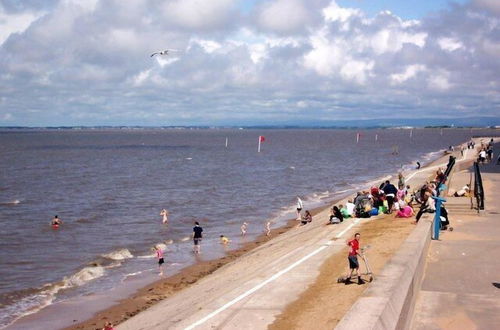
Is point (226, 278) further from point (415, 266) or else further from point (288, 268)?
point (415, 266)

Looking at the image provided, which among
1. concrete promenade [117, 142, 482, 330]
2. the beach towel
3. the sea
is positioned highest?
the beach towel

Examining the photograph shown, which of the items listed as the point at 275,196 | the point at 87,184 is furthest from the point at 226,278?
the point at 87,184

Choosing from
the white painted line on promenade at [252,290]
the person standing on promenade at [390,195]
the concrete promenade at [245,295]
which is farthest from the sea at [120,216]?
the person standing on promenade at [390,195]

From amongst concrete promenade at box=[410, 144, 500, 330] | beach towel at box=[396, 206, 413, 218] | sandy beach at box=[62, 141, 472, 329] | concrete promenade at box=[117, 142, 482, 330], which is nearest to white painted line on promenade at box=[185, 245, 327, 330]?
concrete promenade at box=[117, 142, 482, 330]

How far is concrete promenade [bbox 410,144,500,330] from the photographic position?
8908 millimetres

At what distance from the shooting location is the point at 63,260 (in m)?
23.4

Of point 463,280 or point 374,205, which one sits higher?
point 463,280

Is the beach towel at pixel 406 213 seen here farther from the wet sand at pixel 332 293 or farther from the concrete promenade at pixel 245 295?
the wet sand at pixel 332 293

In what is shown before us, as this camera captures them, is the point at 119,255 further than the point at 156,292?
Yes

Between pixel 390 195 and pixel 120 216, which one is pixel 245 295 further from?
pixel 120 216

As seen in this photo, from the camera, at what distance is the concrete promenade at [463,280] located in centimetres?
891

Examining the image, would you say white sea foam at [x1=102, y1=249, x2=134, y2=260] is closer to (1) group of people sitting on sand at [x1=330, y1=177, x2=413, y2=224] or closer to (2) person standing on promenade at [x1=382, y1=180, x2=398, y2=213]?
(1) group of people sitting on sand at [x1=330, y1=177, x2=413, y2=224]

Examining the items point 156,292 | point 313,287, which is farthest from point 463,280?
point 156,292

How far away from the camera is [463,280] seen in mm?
10992
